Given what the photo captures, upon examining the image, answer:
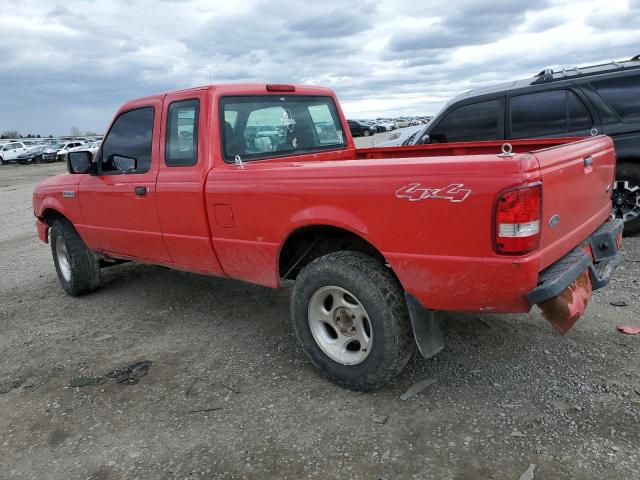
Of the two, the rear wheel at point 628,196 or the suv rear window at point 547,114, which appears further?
the suv rear window at point 547,114

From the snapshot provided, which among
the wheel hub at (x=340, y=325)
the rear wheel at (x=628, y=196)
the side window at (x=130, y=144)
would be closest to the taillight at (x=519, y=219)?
the wheel hub at (x=340, y=325)

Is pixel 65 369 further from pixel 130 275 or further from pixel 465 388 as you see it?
pixel 465 388

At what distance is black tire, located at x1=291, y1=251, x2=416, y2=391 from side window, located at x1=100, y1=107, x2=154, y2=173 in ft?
6.28

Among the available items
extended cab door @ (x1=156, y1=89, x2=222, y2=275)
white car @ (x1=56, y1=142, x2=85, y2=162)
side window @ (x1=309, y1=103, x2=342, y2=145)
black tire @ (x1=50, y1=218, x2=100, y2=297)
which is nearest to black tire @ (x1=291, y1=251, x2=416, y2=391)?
extended cab door @ (x1=156, y1=89, x2=222, y2=275)

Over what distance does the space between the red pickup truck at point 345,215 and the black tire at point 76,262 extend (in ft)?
1.57

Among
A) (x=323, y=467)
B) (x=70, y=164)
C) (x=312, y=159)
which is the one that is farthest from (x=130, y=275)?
(x=323, y=467)

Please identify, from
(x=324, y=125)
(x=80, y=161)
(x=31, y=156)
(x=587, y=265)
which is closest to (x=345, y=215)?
(x=587, y=265)

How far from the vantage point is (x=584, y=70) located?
6.11 metres

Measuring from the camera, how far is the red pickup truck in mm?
2555

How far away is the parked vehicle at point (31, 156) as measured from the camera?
120 feet

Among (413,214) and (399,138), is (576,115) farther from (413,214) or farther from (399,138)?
(413,214)

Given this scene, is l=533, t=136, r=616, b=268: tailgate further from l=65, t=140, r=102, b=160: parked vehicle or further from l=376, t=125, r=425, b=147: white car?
l=376, t=125, r=425, b=147: white car

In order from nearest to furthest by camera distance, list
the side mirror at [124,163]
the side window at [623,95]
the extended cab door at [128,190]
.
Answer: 1. the extended cab door at [128,190]
2. the side mirror at [124,163]
3. the side window at [623,95]

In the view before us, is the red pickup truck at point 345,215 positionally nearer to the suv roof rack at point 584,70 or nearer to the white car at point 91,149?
the white car at point 91,149
